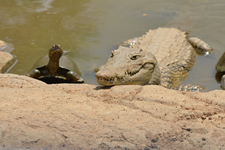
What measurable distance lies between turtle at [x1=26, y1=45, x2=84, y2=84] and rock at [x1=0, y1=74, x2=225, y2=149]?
2.07 metres

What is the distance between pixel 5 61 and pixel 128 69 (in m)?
3.50

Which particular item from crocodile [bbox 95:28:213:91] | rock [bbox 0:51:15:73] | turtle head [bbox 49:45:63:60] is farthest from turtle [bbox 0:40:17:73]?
crocodile [bbox 95:28:213:91]

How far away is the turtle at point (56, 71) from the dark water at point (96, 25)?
1.21 ft

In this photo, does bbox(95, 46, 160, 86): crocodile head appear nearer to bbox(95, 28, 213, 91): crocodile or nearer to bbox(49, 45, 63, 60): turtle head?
bbox(95, 28, 213, 91): crocodile

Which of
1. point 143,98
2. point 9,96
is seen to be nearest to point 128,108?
point 143,98

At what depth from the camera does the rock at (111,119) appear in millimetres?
2127

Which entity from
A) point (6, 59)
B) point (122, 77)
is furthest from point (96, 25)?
A: point (122, 77)

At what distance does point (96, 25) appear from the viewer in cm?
850

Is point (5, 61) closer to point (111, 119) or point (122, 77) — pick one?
point (122, 77)

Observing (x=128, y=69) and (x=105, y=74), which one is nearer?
(x=105, y=74)

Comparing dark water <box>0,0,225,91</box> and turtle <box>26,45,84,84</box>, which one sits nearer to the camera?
turtle <box>26,45,84,84</box>

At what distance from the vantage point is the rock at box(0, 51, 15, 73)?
5.81 meters

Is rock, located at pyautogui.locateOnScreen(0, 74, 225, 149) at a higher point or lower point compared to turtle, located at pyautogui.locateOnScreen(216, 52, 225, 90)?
higher

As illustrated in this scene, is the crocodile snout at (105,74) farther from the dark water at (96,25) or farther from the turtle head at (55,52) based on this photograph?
the dark water at (96,25)
